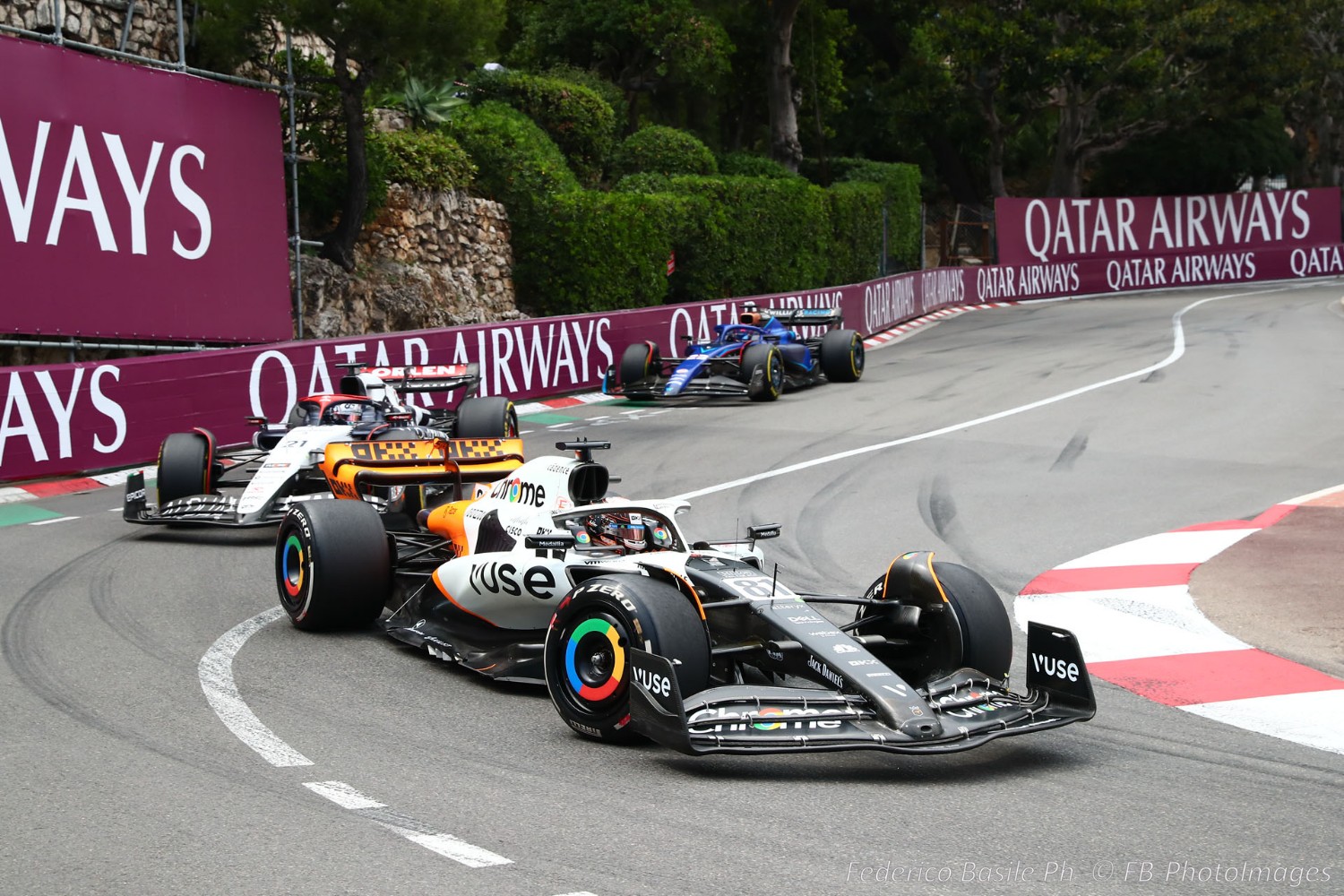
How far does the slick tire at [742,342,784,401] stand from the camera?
70.4 ft

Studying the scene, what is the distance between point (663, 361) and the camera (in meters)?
21.9

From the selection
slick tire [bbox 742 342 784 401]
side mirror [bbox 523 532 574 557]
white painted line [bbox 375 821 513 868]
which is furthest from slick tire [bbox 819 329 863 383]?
white painted line [bbox 375 821 513 868]

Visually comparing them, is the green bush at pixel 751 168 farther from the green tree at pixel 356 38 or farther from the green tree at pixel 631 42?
the green tree at pixel 356 38

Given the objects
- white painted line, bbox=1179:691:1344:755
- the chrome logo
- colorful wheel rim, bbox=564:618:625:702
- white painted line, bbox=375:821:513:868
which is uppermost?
colorful wheel rim, bbox=564:618:625:702

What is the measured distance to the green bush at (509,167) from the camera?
94.4 feet

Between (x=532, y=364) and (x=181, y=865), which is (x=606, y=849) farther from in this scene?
(x=532, y=364)

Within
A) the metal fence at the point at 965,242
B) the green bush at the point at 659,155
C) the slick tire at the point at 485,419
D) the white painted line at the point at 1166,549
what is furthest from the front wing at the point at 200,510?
the metal fence at the point at 965,242

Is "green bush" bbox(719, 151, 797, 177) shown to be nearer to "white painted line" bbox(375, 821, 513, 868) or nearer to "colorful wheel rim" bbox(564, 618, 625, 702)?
"colorful wheel rim" bbox(564, 618, 625, 702)

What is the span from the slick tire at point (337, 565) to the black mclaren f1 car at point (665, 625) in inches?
0.5

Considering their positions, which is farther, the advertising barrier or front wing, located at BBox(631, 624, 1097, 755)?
the advertising barrier

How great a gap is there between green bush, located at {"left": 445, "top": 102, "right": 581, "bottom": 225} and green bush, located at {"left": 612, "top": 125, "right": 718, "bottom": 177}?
19.6 ft

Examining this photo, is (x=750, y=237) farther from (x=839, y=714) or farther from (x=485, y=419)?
(x=839, y=714)

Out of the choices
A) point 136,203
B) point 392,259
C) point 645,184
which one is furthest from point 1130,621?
point 645,184

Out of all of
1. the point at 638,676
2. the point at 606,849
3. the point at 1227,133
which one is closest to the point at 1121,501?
the point at 638,676
